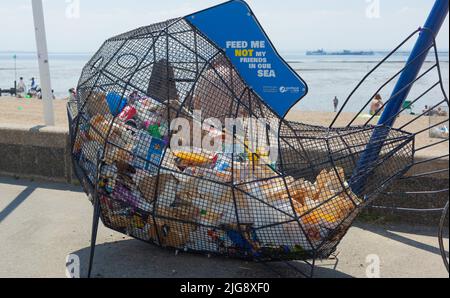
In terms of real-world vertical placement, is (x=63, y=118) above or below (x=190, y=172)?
below

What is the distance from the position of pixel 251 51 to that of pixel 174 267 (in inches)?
97.1

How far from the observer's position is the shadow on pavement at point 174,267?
4.32 meters

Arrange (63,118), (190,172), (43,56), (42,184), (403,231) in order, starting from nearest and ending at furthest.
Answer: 1. (190,172)
2. (403,231)
3. (42,184)
4. (43,56)
5. (63,118)

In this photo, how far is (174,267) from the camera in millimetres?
4434

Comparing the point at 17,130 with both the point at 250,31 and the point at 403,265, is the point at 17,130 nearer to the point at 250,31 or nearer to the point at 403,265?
the point at 250,31

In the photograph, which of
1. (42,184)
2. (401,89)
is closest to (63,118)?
(42,184)

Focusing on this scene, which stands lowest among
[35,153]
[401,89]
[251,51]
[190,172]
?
[35,153]

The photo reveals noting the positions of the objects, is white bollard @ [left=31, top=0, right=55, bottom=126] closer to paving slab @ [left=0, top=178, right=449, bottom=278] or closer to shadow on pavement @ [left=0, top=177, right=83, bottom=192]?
shadow on pavement @ [left=0, top=177, right=83, bottom=192]

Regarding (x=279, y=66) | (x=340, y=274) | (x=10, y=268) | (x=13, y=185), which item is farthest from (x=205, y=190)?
(x=13, y=185)

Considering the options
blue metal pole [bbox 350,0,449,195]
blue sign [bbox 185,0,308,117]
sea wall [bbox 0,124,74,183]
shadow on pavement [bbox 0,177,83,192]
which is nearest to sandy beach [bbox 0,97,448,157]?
sea wall [bbox 0,124,74,183]

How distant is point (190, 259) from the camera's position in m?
4.56

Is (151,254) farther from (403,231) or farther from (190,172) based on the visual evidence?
(403,231)

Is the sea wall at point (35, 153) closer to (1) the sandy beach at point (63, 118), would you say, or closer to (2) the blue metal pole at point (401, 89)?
(1) the sandy beach at point (63, 118)

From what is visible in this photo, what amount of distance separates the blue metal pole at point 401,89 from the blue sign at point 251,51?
3.77 ft
